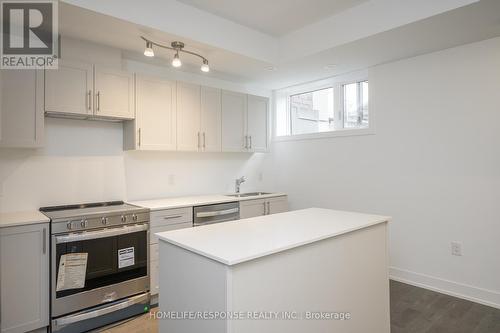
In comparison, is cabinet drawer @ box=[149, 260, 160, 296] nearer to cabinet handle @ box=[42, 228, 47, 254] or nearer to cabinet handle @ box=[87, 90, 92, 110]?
cabinet handle @ box=[42, 228, 47, 254]

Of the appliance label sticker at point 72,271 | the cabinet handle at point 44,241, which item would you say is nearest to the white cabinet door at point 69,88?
the cabinet handle at point 44,241

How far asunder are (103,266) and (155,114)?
5.08ft

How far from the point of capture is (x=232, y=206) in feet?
11.4

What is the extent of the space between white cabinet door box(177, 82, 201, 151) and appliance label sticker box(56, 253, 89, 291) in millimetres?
1466

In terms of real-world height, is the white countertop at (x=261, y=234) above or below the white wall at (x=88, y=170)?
below

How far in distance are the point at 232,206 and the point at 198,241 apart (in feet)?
6.15

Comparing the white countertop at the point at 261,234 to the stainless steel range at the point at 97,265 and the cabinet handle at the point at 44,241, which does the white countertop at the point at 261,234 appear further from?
the cabinet handle at the point at 44,241

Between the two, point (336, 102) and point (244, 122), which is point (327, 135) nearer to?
point (336, 102)

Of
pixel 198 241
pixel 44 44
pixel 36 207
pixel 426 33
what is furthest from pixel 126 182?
pixel 426 33

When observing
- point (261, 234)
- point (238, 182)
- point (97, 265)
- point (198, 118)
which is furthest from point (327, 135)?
point (97, 265)

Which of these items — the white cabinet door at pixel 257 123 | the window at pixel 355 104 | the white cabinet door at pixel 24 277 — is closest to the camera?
the white cabinet door at pixel 24 277

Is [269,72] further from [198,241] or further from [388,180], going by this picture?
[198,241]

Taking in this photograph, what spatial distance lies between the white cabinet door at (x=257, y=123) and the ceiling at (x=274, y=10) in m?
1.14

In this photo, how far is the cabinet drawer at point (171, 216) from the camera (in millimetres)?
2811
